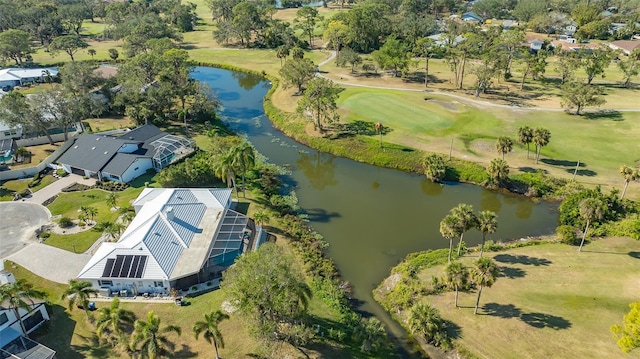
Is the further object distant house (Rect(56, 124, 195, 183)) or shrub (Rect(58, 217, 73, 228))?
distant house (Rect(56, 124, 195, 183))

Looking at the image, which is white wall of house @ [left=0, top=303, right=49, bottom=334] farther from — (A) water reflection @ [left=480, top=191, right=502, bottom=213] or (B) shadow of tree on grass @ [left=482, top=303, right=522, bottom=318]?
(A) water reflection @ [left=480, top=191, right=502, bottom=213]

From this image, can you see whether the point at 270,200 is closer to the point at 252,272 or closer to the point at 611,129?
the point at 252,272

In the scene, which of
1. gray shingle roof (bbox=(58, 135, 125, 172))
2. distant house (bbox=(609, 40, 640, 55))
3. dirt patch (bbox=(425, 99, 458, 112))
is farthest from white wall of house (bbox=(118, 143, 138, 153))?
distant house (bbox=(609, 40, 640, 55))

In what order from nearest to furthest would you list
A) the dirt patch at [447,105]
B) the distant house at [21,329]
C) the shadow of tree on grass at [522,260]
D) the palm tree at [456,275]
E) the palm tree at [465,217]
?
the distant house at [21,329], the palm tree at [456,275], the palm tree at [465,217], the shadow of tree on grass at [522,260], the dirt patch at [447,105]

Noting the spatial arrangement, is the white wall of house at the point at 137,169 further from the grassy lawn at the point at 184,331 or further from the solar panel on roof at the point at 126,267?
the solar panel on roof at the point at 126,267

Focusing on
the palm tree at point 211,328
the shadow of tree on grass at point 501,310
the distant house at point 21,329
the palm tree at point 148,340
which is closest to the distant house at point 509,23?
the shadow of tree on grass at point 501,310

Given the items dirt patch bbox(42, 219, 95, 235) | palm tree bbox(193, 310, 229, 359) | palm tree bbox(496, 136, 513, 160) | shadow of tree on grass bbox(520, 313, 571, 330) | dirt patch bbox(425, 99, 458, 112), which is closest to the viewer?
palm tree bbox(193, 310, 229, 359)
